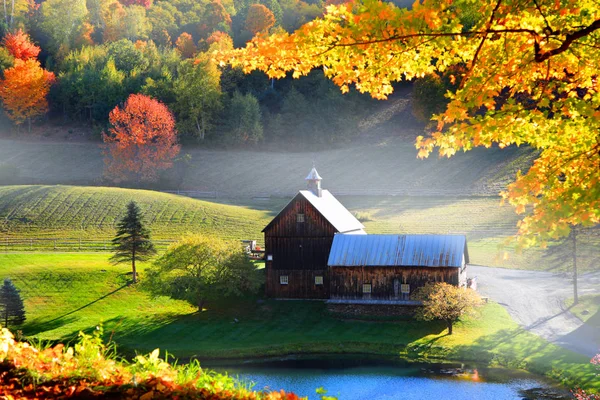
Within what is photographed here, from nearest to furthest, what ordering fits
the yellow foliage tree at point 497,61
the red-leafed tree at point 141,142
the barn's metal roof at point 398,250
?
the yellow foliage tree at point 497,61 < the barn's metal roof at point 398,250 < the red-leafed tree at point 141,142

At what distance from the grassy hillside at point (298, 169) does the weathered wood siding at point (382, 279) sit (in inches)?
1237

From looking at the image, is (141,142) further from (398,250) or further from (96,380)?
(96,380)

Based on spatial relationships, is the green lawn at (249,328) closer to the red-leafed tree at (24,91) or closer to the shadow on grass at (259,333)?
the shadow on grass at (259,333)

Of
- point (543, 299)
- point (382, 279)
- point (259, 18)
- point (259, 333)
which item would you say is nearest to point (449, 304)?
point (382, 279)

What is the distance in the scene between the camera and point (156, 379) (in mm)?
7977

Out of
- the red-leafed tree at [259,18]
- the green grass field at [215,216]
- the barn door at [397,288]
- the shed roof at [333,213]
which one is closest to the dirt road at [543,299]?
the green grass field at [215,216]

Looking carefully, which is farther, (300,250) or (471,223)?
(471,223)

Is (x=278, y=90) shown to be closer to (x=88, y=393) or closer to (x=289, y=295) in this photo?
(x=289, y=295)

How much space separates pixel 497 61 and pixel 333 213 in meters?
Answer: 35.0

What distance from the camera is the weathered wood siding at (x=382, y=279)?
37.7 meters

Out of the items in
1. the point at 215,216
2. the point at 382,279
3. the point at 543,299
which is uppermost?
the point at 215,216

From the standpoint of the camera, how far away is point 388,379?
2880cm

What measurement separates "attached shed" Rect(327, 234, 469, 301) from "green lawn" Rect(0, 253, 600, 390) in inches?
75.2

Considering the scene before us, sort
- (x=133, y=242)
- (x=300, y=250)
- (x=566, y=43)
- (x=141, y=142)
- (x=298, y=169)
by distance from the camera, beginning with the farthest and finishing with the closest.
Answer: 1. (x=298, y=169)
2. (x=141, y=142)
3. (x=133, y=242)
4. (x=300, y=250)
5. (x=566, y=43)
